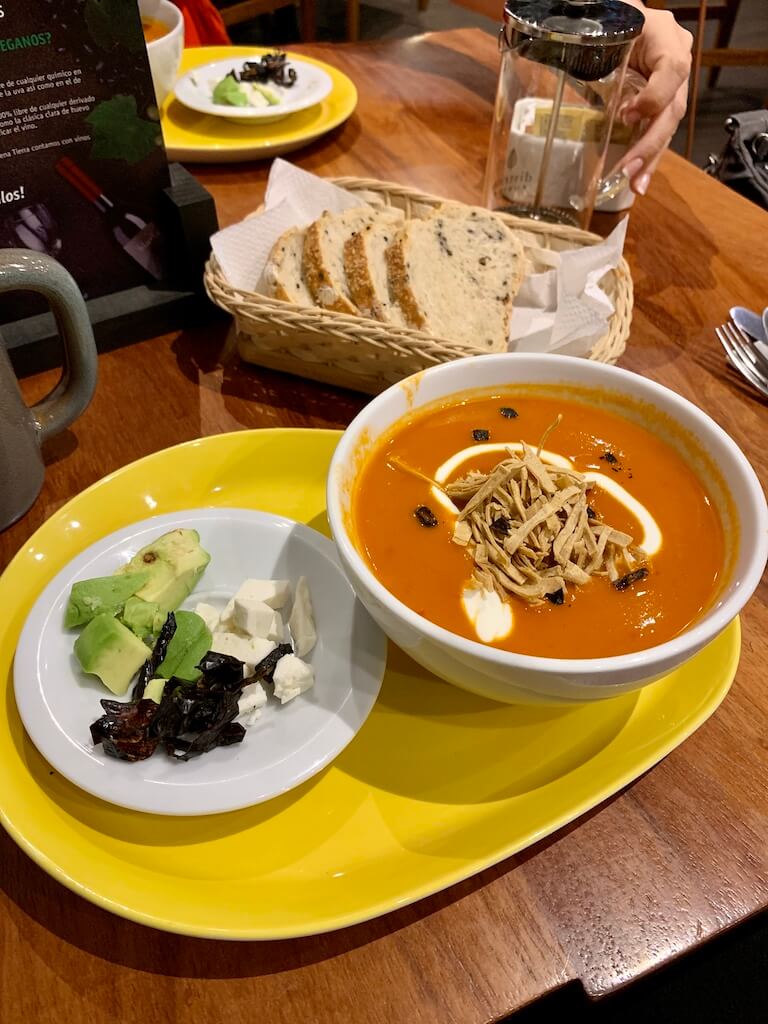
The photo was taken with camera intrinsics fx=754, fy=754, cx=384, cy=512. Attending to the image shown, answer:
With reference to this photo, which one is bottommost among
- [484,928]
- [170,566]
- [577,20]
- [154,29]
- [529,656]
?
[484,928]

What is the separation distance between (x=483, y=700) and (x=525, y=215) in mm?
1395

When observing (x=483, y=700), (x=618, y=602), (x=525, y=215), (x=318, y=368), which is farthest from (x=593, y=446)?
(x=525, y=215)

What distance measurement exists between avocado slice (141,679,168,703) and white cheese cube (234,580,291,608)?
0.15 m

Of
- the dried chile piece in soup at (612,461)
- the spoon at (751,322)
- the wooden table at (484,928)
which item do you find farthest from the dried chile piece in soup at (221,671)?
the spoon at (751,322)

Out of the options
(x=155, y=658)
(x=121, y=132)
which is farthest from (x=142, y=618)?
(x=121, y=132)

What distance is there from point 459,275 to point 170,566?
944 millimetres

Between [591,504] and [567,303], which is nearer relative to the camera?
[591,504]

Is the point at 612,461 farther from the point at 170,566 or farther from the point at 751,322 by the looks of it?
the point at 751,322

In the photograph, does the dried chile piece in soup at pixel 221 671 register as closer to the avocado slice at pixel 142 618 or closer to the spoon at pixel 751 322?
the avocado slice at pixel 142 618

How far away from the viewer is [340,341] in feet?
4.49

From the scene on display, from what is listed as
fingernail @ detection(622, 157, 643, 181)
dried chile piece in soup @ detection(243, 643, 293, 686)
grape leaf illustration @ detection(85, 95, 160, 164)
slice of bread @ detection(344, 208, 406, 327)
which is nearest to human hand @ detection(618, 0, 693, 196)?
fingernail @ detection(622, 157, 643, 181)

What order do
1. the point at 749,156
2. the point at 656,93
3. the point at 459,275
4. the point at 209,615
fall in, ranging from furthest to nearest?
the point at 749,156, the point at 656,93, the point at 459,275, the point at 209,615

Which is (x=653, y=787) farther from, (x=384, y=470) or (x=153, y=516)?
(x=153, y=516)

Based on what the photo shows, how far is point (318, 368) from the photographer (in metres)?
1.49
